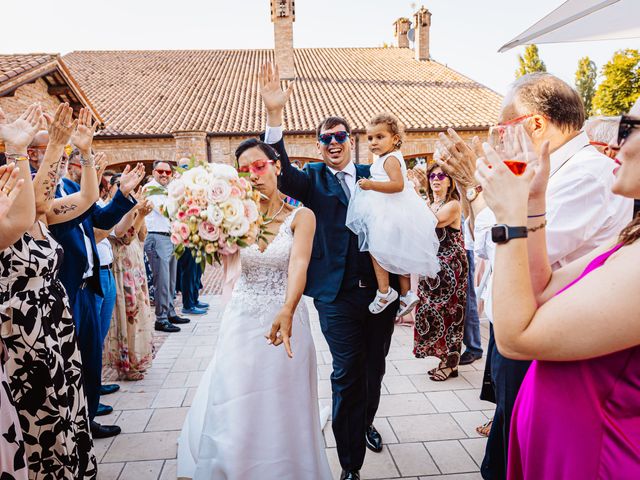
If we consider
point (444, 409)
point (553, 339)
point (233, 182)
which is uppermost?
point (233, 182)

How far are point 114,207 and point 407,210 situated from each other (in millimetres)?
2532

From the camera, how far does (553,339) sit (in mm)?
1227

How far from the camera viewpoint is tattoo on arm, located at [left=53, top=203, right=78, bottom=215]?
3.02m

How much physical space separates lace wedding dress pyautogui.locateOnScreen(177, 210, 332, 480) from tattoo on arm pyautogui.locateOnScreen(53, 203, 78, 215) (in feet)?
4.27

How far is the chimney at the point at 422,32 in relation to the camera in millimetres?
25250

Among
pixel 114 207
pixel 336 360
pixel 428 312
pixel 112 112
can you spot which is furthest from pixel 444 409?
pixel 112 112

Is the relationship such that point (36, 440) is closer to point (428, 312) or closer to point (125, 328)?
point (125, 328)

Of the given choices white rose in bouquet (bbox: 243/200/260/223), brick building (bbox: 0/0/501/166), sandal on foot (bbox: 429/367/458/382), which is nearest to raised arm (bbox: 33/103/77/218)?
white rose in bouquet (bbox: 243/200/260/223)

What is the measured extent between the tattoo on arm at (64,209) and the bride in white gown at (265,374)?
1.26 meters

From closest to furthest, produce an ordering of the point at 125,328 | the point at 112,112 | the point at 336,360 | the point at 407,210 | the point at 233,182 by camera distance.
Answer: the point at 233,182
the point at 336,360
the point at 407,210
the point at 125,328
the point at 112,112

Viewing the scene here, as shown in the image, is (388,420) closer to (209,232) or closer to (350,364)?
(350,364)

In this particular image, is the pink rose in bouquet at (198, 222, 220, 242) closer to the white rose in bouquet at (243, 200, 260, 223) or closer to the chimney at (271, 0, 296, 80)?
the white rose in bouquet at (243, 200, 260, 223)

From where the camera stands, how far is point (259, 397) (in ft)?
8.75

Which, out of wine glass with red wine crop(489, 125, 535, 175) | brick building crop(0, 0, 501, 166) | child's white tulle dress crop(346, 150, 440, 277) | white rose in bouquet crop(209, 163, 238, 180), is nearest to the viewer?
wine glass with red wine crop(489, 125, 535, 175)
